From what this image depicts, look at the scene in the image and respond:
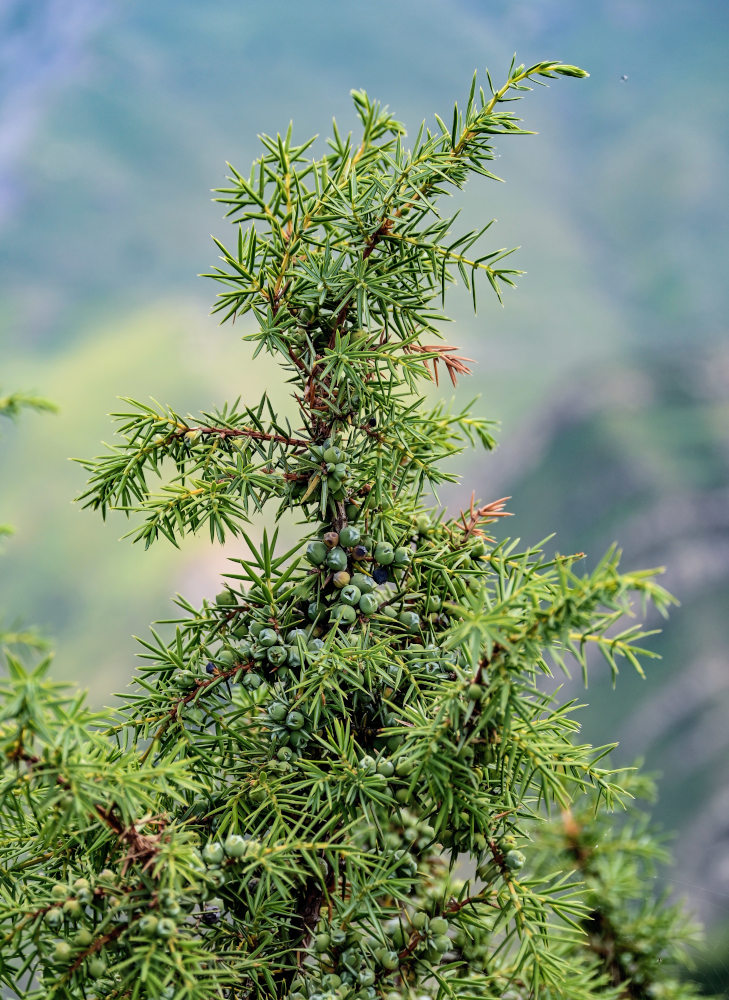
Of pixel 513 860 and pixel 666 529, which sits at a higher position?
pixel 666 529

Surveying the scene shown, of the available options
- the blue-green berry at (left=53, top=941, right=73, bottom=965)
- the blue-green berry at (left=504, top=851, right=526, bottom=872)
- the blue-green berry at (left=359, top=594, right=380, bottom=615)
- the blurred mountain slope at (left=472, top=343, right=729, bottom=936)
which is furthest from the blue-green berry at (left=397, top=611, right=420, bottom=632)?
the blurred mountain slope at (left=472, top=343, right=729, bottom=936)

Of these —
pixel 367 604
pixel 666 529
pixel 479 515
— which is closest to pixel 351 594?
pixel 367 604

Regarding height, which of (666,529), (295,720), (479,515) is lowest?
(295,720)

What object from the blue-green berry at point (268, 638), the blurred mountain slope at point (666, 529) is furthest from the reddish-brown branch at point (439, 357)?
the blurred mountain slope at point (666, 529)

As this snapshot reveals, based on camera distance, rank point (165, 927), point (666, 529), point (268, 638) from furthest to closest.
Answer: point (666, 529)
point (268, 638)
point (165, 927)

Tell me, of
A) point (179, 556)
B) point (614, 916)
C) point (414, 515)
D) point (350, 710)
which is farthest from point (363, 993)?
point (179, 556)

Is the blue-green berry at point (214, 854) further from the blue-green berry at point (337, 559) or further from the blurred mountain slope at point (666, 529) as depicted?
the blurred mountain slope at point (666, 529)

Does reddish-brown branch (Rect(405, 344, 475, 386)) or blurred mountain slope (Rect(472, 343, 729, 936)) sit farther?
blurred mountain slope (Rect(472, 343, 729, 936))

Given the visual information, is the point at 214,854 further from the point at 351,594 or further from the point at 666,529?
the point at 666,529

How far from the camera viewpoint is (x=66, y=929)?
41 cm

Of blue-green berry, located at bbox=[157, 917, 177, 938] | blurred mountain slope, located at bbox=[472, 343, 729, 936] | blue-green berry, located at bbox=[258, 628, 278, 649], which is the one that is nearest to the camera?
blue-green berry, located at bbox=[157, 917, 177, 938]

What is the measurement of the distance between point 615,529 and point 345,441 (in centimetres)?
174

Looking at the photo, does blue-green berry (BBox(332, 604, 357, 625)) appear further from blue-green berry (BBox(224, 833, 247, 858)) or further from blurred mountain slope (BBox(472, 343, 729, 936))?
blurred mountain slope (BBox(472, 343, 729, 936))

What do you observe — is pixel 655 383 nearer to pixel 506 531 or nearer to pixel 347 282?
pixel 506 531
